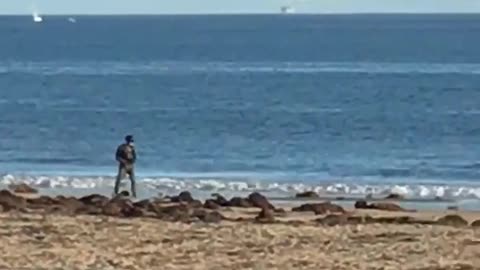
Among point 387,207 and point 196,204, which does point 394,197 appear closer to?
point 387,207

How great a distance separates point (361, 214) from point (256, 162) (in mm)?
17893

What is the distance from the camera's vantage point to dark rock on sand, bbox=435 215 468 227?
21.5m

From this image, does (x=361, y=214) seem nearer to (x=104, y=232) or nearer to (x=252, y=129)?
(x=104, y=232)

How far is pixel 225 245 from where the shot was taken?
1791cm

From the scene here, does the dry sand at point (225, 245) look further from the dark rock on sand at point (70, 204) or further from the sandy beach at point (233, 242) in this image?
the dark rock on sand at point (70, 204)

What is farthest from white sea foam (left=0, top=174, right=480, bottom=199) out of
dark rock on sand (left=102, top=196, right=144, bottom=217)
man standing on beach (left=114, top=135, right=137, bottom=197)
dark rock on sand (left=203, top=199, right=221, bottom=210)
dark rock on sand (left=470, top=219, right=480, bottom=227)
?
dark rock on sand (left=470, top=219, right=480, bottom=227)

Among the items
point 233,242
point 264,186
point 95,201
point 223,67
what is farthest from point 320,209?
point 223,67

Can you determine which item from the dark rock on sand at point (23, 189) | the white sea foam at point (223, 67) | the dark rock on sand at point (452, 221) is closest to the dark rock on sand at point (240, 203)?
the dark rock on sand at point (452, 221)

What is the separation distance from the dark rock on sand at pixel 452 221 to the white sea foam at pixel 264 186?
7.27 meters

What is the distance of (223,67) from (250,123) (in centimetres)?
4968

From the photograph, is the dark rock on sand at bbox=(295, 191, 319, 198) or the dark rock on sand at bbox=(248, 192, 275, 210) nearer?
the dark rock on sand at bbox=(248, 192, 275, 210)

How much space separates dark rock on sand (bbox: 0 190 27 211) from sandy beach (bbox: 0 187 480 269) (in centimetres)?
95

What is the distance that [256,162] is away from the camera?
41438 mm

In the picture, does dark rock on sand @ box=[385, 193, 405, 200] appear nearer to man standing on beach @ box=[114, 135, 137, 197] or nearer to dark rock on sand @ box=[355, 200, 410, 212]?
dark rock on sand @ box=[355, 200, 410, 212]
